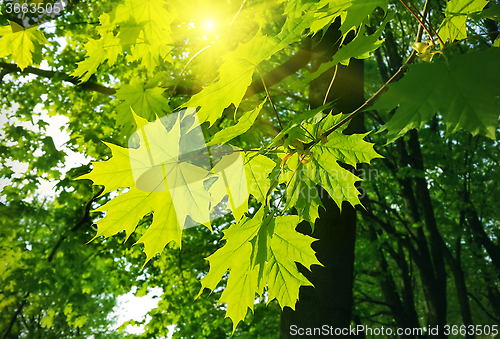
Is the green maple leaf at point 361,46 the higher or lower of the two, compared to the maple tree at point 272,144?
higher

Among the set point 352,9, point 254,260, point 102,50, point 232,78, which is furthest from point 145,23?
point 254,260

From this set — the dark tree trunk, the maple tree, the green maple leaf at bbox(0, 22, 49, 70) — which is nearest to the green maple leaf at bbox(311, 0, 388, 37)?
the maple tree

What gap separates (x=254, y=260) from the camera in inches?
45.1

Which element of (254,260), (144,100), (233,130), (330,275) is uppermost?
(144,100)

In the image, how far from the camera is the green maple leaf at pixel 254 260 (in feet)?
4.03

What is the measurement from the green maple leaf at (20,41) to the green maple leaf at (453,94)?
101 inches

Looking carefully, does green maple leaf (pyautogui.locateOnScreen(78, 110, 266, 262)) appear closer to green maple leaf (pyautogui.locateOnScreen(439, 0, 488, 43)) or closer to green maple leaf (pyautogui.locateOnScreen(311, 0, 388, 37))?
green maple leaf (pyautogui.locateOnScreen(311, 0, 388, 37))

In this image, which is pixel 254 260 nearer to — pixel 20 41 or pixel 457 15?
pixel 457 15

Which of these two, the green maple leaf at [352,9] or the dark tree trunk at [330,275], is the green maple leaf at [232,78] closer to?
Answer: the green maple leaf at [352,9]

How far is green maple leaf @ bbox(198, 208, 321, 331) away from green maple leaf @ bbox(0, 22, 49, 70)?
2162mm

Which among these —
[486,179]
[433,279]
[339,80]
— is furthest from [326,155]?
[486,179]

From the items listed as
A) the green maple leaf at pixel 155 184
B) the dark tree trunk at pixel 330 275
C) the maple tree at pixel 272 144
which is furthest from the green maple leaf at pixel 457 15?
the dark tree trunk at pixel 330 275

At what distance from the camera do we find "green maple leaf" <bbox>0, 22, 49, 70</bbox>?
2.21 metres

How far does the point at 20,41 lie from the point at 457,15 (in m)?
2.77
